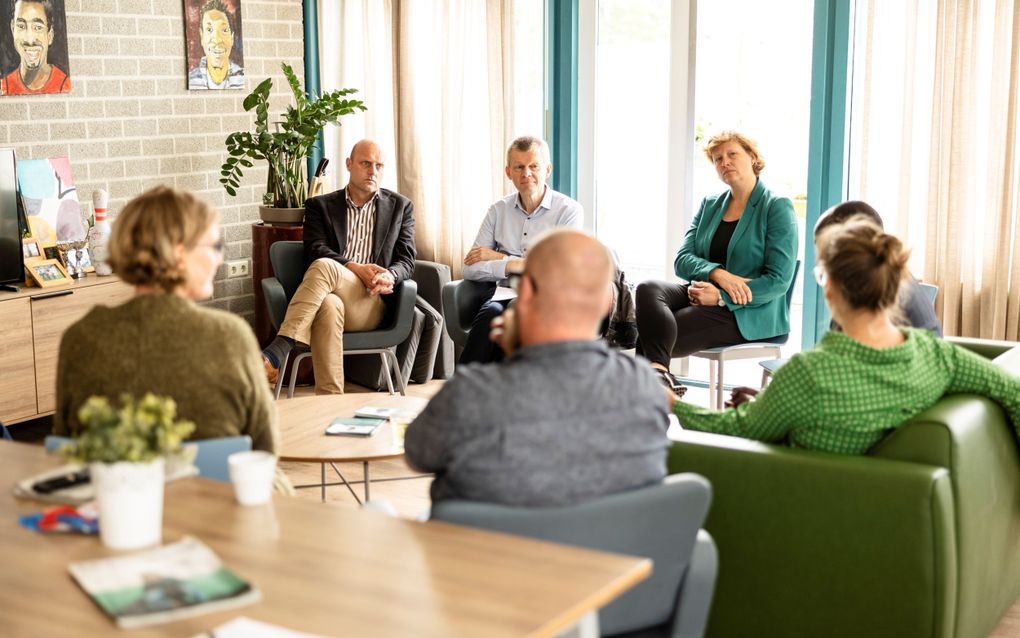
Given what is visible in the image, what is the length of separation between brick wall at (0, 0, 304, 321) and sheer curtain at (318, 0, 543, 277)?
33 cm

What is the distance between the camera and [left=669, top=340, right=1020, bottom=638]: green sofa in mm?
2619

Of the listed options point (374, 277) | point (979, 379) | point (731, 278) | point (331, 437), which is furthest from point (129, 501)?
point (374, 277)

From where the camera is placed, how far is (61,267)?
5.28 metres

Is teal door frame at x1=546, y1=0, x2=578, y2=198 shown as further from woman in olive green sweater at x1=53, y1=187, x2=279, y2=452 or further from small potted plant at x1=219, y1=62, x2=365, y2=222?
woman in olive green sweater at x1=53, y1=187, x2=279, y2=452

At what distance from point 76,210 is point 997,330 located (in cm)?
417

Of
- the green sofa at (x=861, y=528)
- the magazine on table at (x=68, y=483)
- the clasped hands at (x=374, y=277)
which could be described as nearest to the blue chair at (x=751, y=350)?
the clasped hands at (x=374, y=277)

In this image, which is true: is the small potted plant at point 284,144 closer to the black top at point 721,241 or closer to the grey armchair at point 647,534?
the black top at point 721,241

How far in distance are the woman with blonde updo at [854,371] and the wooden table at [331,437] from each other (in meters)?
1.23

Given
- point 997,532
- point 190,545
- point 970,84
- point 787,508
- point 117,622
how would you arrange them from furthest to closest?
1. point 970,84
2. point 997,532
3. point 787,508
4. point 190,545
5. point 117,622

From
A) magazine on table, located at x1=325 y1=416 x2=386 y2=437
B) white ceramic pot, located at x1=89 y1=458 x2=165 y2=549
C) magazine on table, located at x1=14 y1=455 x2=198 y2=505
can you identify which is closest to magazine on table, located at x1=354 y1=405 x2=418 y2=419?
magazine on table, located at x1=325 y1=416 x2=386 y2=437

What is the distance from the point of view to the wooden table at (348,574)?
5.49 feet

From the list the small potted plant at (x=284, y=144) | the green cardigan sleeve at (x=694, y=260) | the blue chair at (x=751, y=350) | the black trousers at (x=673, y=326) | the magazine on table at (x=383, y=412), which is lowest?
the magazine on table at (x=383, y=412)

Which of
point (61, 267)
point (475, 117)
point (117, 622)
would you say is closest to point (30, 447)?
point (117, 622)

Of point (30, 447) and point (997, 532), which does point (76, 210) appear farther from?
point (997, 532)
